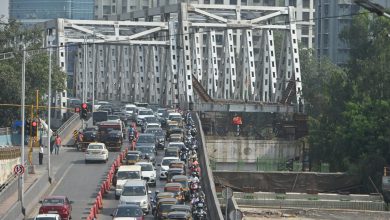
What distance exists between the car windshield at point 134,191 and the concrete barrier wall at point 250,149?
48344 millimetres

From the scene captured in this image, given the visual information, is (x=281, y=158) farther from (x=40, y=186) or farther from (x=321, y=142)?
(x=40, y=186)

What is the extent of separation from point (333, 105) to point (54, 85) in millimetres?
25195

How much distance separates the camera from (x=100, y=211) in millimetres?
54344

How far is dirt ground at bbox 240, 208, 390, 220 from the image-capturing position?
6284 centimetres

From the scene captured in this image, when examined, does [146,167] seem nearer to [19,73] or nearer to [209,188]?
[209,188]

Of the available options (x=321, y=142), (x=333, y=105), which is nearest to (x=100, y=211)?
(x=321, y=142)

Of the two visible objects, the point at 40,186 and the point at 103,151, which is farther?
the point at 103,151

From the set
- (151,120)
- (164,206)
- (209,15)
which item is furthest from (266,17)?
(164,206)

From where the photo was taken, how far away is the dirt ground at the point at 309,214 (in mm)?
62844

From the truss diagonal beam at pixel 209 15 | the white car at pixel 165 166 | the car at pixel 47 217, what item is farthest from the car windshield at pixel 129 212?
the truss diagonal beam at pixel 209 15

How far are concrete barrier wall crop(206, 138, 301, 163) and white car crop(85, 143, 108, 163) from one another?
95.5 feet

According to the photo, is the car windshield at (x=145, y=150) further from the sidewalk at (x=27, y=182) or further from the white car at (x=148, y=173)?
the white car at (x=148, y=173)

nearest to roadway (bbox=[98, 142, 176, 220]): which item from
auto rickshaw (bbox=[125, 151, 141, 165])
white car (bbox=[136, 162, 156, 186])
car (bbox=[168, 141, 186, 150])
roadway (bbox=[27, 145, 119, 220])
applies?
white car (bbox=[136, 162, 156, 186])

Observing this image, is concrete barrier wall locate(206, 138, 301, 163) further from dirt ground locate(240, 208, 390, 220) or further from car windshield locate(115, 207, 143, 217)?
car windshield locate(115, 207, 143, 217)
